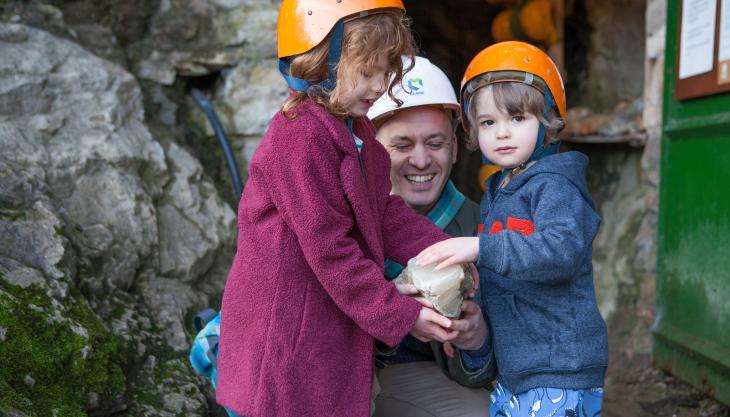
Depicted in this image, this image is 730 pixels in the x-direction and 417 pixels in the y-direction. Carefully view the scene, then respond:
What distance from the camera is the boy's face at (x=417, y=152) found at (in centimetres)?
217

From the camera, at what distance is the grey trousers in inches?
75.5

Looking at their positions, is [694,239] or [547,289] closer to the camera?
[547,289]

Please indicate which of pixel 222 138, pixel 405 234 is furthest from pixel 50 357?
pixel 222 138

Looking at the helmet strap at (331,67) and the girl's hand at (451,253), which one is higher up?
the helmet strap at (331,67)

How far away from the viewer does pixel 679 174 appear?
3219mm

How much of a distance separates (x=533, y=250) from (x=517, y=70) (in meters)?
0.47

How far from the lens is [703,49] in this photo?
9.71 feet

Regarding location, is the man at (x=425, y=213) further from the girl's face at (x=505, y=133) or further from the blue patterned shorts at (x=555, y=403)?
the girl's face at (x=505, y=133)

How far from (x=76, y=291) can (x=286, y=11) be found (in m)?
0.98

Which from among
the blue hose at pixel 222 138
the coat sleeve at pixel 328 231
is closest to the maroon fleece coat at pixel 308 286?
the coat sleeve at pixel 328 231

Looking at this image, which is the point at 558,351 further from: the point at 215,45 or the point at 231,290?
the point at 215,45

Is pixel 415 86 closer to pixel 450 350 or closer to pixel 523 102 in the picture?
pixel 523 102

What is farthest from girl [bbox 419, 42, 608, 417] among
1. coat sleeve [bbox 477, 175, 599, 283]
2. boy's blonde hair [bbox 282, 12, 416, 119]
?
boy's blonde hair [bbox 282, 12, 416, 119]

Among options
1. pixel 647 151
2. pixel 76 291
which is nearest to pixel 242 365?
pixel 76 291
